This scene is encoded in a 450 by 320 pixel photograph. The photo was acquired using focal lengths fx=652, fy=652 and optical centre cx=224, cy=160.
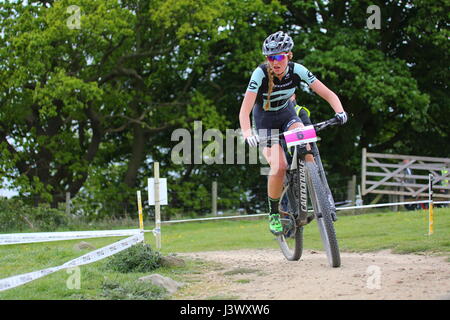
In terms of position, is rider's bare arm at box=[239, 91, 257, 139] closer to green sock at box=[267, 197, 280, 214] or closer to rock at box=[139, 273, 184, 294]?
green sock at box=[267, 197, 280, 214]

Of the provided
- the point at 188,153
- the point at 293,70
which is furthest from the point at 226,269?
the point at 188,153

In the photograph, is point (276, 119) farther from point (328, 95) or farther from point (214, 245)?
point (214, 245)

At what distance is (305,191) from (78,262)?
270 centimetres

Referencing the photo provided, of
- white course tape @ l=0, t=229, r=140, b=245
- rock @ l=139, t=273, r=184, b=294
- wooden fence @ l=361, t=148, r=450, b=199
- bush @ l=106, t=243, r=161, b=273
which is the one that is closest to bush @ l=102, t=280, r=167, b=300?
rock @ l=139, t=273, r=184, b=294

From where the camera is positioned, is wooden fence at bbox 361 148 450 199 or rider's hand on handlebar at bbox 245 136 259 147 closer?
rider's hand on handlebar at bbox 245 136 259 147

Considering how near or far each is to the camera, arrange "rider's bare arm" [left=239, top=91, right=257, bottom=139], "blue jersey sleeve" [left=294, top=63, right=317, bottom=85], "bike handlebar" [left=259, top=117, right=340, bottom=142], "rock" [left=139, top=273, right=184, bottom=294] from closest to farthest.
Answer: "rock" [left=139, top=273, right=184, bottom=294]
"bike handlebar" [left=259, top=117, right=340, bottom=142]
"rider's bare arm" [left=239, top=91, right=257, bottom=139]
"blue jersey sleeve" [left=294, top=63, right=317, bottom=85]

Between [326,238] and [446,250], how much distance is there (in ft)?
9.00

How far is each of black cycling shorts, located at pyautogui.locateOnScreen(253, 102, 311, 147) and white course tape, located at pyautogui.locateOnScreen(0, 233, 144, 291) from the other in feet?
7.88

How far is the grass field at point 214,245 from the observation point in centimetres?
656

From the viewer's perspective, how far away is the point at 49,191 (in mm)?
23406

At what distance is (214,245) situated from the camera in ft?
41.6

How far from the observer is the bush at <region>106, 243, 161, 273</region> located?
7.84 m

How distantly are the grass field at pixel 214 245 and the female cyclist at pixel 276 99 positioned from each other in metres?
1.77
